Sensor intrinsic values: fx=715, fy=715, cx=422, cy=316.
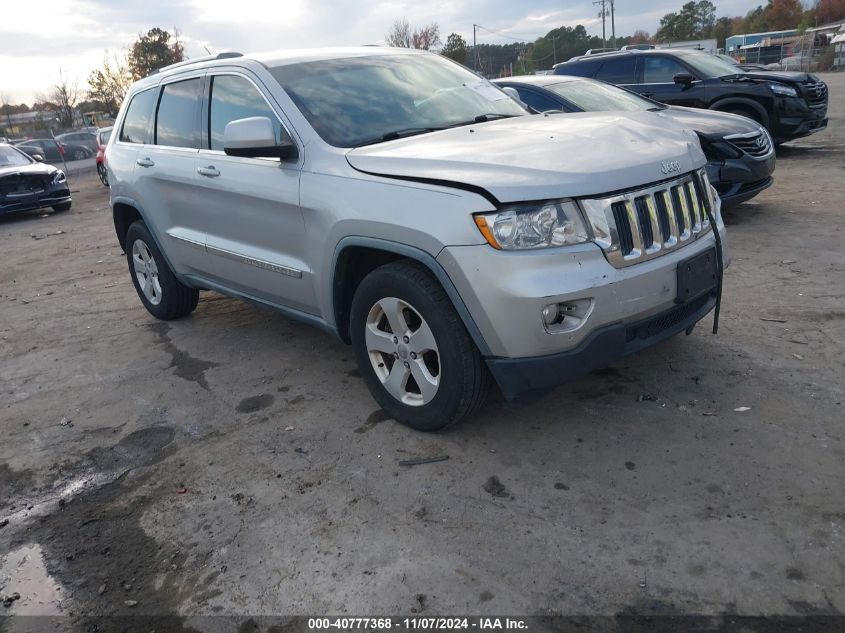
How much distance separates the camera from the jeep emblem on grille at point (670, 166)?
328 centimetres

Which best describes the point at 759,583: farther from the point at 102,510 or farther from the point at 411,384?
the point at 102,510

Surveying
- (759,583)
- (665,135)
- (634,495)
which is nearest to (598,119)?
(665,135)

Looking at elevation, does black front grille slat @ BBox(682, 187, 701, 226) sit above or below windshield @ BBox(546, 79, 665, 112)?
below

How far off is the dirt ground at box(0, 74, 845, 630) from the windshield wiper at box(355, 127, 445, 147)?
144 centimetres

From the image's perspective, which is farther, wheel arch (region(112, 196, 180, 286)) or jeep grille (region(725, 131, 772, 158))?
jeep grille (region(725, 131, 772, 158))

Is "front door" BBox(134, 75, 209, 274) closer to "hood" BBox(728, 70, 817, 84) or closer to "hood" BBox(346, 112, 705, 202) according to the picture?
"hood" BBox(346, 112, 705, 202)

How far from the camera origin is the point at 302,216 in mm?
3791

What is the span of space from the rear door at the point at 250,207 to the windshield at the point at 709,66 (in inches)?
352

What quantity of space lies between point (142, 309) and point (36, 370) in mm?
1397

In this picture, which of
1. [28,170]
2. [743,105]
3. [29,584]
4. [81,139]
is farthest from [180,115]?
[81,139]

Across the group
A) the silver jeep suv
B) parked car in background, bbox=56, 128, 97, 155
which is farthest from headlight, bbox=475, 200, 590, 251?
parked car in background, bbox=56, 128, 97, 155

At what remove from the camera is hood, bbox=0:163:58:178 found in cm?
1380

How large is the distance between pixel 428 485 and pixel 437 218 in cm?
118

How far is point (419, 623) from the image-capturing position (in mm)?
2393
